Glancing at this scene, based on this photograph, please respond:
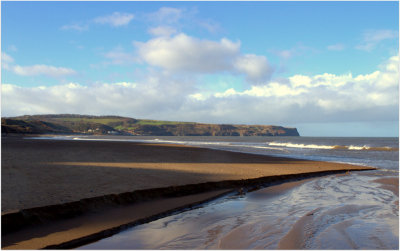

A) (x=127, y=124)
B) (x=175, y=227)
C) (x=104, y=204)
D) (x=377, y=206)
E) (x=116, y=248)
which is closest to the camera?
(x=116, y=248)

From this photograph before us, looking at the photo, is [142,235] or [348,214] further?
[348,214]

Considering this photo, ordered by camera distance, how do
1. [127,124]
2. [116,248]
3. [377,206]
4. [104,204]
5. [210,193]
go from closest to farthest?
[116,248] < [104,204] < [377,206] < [210,193] < [127,124]

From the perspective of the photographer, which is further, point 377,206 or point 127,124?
point 127,124

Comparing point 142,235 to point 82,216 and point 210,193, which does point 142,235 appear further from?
point 210,193

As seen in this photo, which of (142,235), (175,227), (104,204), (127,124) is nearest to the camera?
(142,235)

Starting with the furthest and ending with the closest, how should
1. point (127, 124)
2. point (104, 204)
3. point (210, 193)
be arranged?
1. point (127, 124)
2. point (210, 193)
3. point (104, 204)

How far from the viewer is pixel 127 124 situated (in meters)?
188

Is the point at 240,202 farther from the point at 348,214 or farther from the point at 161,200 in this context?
the point at 348,214

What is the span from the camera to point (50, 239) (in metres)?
4.66

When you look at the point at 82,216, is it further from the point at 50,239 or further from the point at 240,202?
the point at 240,202

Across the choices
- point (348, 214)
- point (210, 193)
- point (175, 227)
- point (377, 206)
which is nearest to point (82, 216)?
point (175, 227)

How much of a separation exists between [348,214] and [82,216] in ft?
19.7

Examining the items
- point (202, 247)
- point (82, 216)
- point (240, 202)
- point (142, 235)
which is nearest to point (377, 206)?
point (240, 202)

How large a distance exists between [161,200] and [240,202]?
2190 mm
